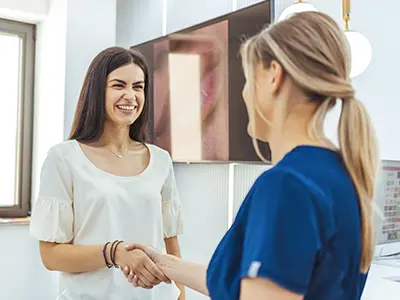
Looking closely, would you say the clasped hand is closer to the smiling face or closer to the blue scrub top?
the smiling face

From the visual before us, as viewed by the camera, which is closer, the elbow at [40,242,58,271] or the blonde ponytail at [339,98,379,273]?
the blonde ponytail at [339,98,379,273]

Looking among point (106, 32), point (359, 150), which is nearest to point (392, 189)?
point (359, 150)

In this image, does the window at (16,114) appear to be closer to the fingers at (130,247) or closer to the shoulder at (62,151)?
the shoulder at (62,151)

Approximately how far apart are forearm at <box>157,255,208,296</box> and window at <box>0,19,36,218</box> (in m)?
2.43

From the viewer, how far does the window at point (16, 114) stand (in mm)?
3562

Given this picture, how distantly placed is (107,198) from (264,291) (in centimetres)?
89

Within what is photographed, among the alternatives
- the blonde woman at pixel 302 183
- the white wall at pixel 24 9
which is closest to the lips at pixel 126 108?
the blonde woman at pixel 302 183

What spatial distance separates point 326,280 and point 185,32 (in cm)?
222

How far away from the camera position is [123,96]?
1.64 m

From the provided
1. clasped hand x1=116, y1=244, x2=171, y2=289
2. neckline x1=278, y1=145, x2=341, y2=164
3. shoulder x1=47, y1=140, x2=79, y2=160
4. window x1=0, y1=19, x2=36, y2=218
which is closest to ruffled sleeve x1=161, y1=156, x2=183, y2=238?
clasped hand x1=116, y1=244, x2=171, y2=289

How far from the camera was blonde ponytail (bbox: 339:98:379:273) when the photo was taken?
81 cm

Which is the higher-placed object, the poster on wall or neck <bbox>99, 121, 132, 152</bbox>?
neck <bbox>99, 121, 132, 152</bbox>

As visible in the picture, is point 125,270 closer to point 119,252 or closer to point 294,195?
point 119,252

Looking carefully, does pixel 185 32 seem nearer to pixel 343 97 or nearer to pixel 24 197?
pixel 24 197
